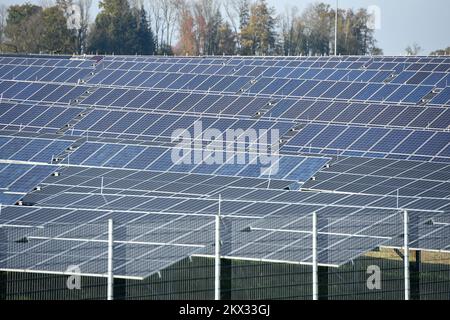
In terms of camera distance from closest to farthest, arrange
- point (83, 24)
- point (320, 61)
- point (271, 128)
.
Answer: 1. point (271, 128)
2. point (320, 61)
3. point (83, 24)

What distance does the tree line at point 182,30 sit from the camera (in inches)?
4331

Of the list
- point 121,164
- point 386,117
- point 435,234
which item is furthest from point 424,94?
point 435,234

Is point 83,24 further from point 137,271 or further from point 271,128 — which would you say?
point 137,271

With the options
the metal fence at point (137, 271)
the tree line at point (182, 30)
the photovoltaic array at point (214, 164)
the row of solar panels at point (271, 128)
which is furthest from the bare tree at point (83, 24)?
the metal fence at point (137, 271)

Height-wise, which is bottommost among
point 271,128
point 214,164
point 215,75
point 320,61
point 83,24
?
point 214,164

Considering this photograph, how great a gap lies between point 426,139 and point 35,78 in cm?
2678

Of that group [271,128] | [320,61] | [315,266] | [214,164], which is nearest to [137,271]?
[315,266]

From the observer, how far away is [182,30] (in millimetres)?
132875

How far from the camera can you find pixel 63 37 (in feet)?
362

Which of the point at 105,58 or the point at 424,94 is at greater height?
the point at 105,58

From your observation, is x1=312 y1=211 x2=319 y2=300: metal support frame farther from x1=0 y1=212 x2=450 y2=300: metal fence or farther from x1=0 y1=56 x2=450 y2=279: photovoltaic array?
x1=0 y1=56 x2=450 y2=279: photovoltaic array

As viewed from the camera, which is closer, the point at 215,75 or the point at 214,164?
the point at 214,164
